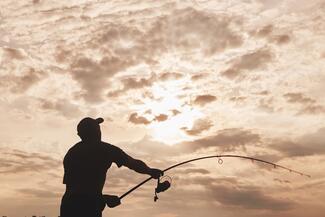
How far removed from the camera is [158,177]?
8516mm

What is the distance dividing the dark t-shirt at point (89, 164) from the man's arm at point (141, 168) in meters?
0.12

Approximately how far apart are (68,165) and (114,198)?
1.06 metres

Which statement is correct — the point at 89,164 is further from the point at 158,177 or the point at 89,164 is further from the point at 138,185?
the point at 138,185

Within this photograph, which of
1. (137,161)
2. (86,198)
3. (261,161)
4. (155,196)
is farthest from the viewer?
(261,161)

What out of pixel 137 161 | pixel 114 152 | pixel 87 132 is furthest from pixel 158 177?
pixel 87 132

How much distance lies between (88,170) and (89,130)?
74cm

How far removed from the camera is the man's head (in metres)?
7.85

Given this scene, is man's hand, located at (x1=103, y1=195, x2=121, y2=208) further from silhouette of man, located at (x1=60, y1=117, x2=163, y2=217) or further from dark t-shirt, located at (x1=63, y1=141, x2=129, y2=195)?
dark t-shirt, located at (x1=63, y1=141, x2=129, y2=195)

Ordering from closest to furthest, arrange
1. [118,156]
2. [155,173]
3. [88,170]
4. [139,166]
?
[88,170], [118,156], [139,166], [155,173]

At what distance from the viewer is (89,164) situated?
7.67 m

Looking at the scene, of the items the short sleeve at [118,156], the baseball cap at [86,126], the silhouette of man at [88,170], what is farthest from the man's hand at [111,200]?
the baseball cap at [86,126]

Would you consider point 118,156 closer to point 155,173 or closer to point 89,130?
point 89,130

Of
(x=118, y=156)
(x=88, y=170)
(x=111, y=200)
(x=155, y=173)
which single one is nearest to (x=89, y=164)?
(x=88, y=170)

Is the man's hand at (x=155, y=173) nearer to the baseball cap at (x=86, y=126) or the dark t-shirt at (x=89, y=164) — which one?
the dark t-shirt at (x=89, y=164)
